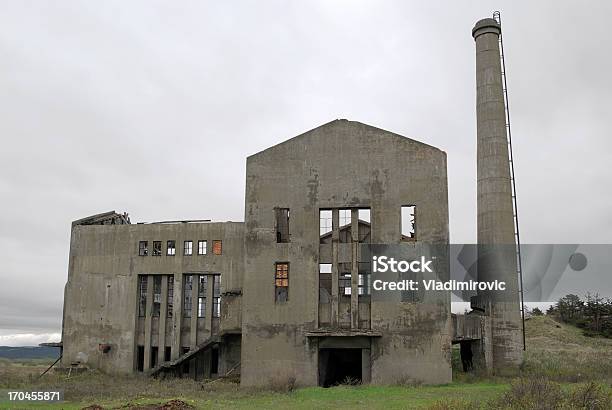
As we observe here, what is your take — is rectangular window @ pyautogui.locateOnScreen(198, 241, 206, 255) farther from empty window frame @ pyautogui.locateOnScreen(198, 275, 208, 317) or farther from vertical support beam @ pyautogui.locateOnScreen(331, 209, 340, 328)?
vertical support beam @ pyautogui.locateOnScreen(331, 209, 340, 328)

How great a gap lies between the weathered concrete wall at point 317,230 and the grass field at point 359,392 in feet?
5.41

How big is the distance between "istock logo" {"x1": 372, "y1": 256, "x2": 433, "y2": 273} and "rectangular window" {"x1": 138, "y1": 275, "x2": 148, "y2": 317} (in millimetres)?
14049

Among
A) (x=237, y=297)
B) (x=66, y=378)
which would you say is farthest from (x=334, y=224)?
(x=66, y=378)

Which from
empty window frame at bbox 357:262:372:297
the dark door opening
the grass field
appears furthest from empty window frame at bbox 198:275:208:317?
empty window frame at bbox 357:262:372:297

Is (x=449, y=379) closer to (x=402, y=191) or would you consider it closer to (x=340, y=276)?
(x=340, y=276)

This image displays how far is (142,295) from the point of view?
1325 inches

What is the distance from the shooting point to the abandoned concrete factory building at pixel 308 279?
26.4 metres

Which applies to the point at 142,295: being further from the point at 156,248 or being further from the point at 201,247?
the point at 201,247

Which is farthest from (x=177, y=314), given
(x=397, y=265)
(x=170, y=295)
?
(x=397, y=265)

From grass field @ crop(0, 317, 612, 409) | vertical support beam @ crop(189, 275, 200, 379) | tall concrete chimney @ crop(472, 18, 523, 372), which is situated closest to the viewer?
grass field @ crop(0, 317, 612, 409)

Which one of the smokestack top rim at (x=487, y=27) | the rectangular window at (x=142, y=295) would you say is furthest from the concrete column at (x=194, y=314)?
the smokestack top rim at (x=487, y=27)

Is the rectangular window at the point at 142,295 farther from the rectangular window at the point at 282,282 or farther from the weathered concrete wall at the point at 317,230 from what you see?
the rectangular window at the point at 282,282

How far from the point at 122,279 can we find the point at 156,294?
83.0 inches
